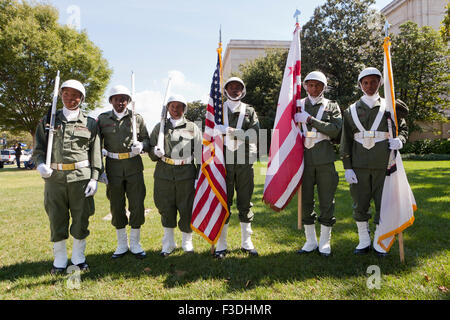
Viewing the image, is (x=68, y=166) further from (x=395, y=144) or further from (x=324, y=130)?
(x=395, y=144)

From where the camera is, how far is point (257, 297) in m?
3.88

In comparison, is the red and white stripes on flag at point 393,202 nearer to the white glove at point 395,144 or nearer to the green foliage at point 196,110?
the white glove at point 395,144

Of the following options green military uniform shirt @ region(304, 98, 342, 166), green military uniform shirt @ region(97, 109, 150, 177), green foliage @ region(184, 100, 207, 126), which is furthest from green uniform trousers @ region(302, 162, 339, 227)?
green foliage @ region(184, 100, 207, 126)

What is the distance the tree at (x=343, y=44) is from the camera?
29.2 m

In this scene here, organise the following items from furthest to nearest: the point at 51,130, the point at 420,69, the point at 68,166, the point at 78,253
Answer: the point at 420,69 < the point at 78,253 < the point at 68,166 < the point at 51,130

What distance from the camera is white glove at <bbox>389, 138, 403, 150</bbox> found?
472cm

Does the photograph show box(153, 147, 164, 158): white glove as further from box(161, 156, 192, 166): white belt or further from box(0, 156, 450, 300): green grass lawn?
box(0, 156, 450, 300): green grass lawn

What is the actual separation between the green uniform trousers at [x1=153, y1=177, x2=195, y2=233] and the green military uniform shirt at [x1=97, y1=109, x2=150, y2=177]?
0.51 meters

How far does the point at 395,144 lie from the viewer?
15.6 ft

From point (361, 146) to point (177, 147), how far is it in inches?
121

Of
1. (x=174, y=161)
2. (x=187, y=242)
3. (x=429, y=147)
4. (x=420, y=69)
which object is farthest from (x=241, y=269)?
(x=420, y=69)

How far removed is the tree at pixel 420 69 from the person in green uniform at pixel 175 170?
3125 cm

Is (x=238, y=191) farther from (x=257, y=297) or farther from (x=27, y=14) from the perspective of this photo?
(x=27, y=14)

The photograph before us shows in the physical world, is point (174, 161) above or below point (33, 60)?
below
